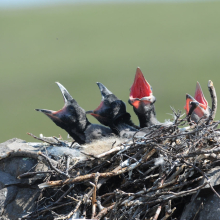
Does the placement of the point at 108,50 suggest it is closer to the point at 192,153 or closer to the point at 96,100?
the point at 96,100

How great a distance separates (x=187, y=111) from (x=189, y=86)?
51.1ft

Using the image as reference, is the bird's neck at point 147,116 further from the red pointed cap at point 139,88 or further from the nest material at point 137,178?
the nest material at point 137,178

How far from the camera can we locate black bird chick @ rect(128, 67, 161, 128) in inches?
136

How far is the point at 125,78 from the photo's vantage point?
1936 cm

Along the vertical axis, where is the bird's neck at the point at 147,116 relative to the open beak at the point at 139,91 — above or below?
below

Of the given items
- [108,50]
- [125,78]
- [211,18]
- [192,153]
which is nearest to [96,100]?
[125,78]

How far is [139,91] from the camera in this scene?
139 inches

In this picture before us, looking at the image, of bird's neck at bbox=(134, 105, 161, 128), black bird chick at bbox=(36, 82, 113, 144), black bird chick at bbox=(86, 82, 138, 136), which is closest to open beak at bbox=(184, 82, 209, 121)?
bird's neck at bbox=(134, 105, 161, 128)

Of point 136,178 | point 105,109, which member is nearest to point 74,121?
point 105,109

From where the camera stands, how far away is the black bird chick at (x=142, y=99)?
346 cm

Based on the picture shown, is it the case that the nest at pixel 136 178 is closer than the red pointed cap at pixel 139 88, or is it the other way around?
the nest at pixel 136 178

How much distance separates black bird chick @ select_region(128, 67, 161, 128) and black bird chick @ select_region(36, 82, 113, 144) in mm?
280

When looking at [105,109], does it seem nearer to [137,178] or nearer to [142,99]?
[142,99]

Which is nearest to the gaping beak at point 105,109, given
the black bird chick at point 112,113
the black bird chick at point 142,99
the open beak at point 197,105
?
the black bird chick at point 112,113
